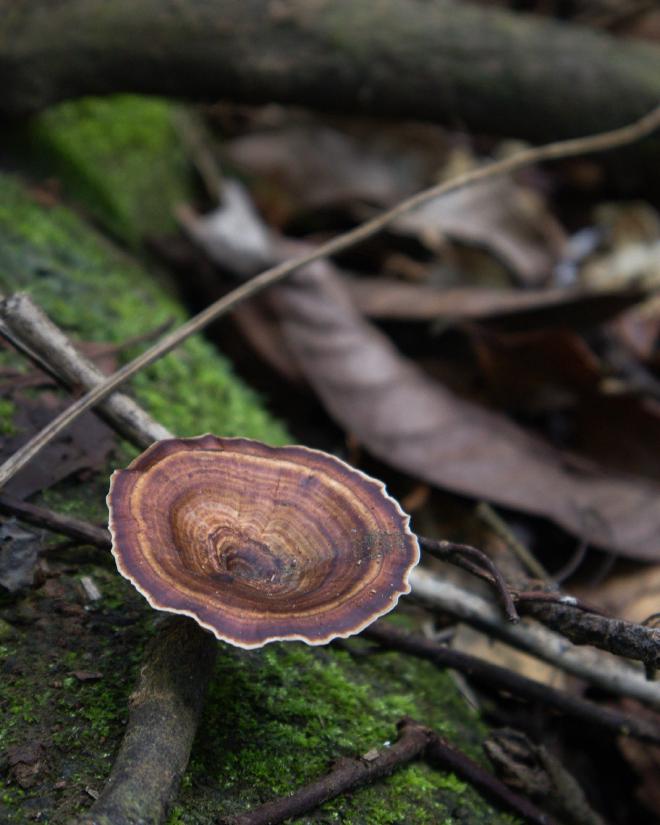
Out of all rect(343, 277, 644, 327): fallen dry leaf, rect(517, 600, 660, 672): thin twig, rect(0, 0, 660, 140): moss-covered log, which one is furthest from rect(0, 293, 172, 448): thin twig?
rect(343, 277, 644, 327): fallen dry leaf

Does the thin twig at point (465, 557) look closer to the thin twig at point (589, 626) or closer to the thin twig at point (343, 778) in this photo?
the thin twig at point (589, 626)

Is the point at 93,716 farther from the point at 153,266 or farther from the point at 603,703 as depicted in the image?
the point at 153,266

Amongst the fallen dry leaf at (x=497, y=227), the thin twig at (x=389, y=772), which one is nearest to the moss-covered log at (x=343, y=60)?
the fallen dry leaf at (x=497, y=227)

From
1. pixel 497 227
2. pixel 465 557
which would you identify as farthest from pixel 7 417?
pixel 497 227

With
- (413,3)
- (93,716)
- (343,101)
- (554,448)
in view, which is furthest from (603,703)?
(413,3)

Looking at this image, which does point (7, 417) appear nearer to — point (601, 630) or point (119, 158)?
point (601, 630)
